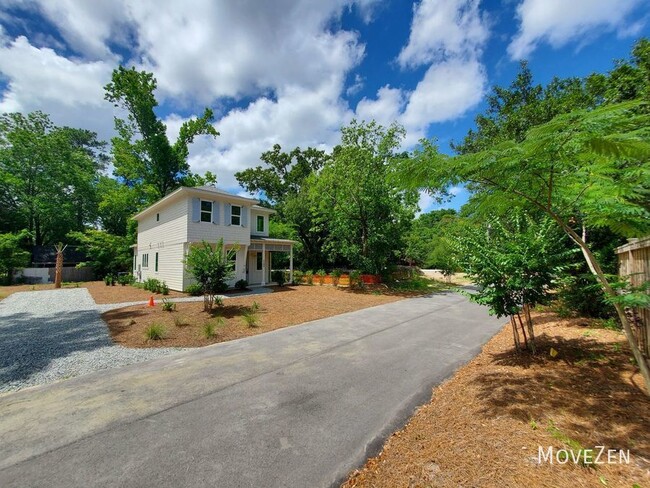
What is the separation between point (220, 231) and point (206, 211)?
54.9 inches

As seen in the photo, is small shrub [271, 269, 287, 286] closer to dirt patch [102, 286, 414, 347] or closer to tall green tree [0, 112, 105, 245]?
dirt patch [102, 286, 414, 347]

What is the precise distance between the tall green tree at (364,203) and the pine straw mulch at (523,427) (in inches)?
589

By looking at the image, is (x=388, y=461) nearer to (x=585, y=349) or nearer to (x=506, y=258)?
(x=506, y=258)

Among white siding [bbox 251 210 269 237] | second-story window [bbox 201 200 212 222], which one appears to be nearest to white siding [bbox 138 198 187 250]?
second-story window [bbox 201 200 212 222]

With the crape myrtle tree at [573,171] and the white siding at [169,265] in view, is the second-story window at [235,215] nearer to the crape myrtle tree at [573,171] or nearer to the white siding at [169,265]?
the white siding at [169,265]

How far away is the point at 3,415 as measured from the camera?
151 inches

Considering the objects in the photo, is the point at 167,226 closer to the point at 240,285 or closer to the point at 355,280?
the point at 240,285

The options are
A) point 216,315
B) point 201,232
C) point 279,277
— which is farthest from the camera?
point 279,277

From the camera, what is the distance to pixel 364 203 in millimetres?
19641

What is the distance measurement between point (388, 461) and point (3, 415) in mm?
5265

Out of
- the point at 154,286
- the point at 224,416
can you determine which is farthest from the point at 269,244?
the point at 224,416

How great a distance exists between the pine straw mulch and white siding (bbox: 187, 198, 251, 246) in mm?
13380

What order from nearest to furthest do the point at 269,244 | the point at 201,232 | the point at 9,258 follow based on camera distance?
the point at 201,232 < the point at 269,244 < the point at 9,258

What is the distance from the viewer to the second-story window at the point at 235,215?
17078mm
